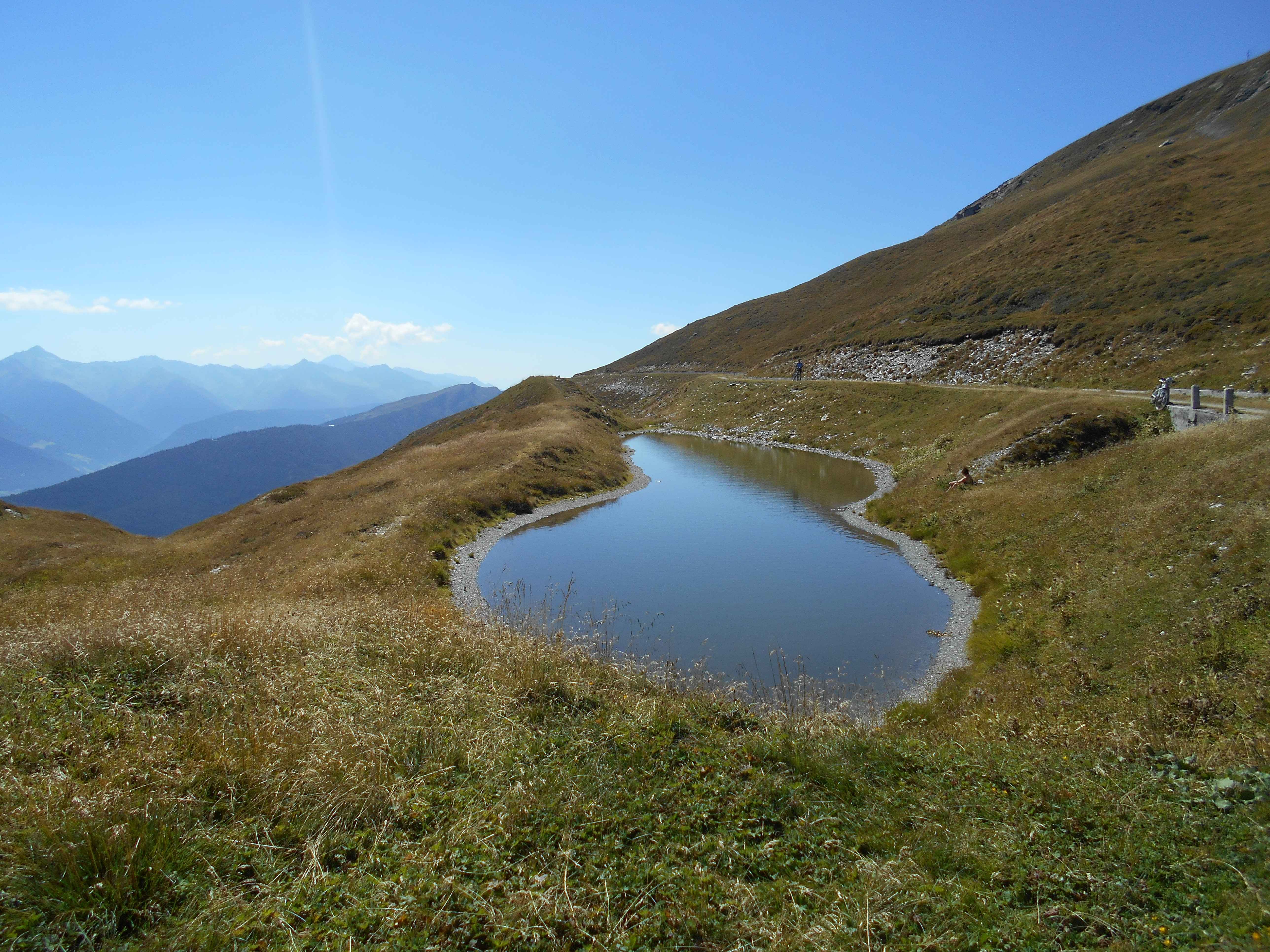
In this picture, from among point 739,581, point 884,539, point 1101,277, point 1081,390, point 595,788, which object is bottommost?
point 884,539

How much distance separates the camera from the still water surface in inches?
709

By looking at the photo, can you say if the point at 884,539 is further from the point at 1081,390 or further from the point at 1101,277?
the point at 1101,277

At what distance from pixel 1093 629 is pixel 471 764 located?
48.5 ft

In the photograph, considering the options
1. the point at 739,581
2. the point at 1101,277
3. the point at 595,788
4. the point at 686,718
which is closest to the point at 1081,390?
the point at 1101,277

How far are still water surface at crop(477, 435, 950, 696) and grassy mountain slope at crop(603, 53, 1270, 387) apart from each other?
81.8 feet

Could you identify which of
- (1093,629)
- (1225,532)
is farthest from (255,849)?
(1225,532)

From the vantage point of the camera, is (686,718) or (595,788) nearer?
(595,788)

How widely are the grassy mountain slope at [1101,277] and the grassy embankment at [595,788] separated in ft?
116

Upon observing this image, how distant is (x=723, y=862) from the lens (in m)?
6.16

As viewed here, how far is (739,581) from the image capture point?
24531 millimetres

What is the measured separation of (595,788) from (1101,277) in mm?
76334

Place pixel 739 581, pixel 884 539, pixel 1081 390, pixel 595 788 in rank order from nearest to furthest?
pixel 595 788, pixel 739 581, pixel 884 539, pixel 1081 390

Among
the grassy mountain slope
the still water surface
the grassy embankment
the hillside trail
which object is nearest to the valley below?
the grassy embankment

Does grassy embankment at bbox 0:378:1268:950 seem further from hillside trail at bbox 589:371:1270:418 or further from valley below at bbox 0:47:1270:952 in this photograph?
hillside trail at bbox 589:371:1270:418
